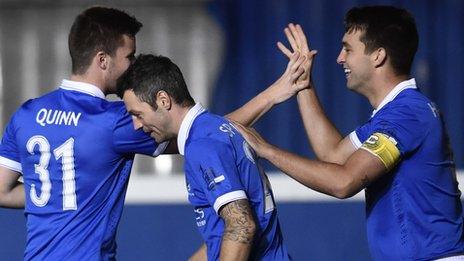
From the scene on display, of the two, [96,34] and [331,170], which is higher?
[96,34]

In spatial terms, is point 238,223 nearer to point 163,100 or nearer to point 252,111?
point 163,100

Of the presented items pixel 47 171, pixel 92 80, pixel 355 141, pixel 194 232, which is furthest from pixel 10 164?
pixel 194 232

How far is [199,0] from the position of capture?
8.83 m

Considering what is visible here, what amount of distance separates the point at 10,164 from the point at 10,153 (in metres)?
0.05

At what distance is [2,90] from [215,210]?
13.6 feet

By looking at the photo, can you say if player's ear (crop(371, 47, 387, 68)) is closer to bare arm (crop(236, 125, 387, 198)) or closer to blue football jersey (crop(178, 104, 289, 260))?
bare arm (crop(236, 125, 387, 198))

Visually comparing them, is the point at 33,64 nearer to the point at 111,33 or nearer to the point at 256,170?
the point at 111,33

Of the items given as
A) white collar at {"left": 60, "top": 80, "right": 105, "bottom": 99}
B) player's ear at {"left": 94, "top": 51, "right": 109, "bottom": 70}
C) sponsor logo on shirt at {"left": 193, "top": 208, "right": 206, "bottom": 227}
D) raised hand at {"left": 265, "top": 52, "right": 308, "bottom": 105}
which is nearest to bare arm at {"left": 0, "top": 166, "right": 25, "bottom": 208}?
white collar at {"left": 60, "top": 80, "right": 105, "bottom": 99}

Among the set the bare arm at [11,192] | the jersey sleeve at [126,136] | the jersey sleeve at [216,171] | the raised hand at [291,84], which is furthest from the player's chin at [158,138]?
the bare arm at [11,192]

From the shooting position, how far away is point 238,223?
16.2ft

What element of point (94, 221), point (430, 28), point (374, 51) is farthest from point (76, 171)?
point (430, 28)

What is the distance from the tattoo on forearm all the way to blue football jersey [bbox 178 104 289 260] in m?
0.03

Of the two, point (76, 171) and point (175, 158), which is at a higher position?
point (76, 171)

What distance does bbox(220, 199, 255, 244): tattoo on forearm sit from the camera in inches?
194
